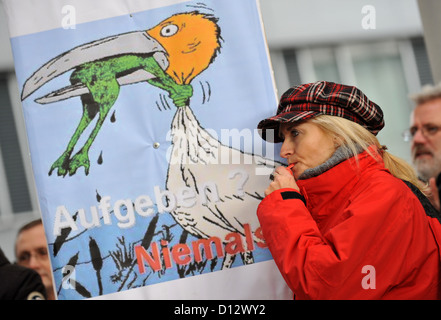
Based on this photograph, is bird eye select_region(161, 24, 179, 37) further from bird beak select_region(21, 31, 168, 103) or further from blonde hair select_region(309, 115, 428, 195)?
blonde hair select_region(309, 115, 428, 195)

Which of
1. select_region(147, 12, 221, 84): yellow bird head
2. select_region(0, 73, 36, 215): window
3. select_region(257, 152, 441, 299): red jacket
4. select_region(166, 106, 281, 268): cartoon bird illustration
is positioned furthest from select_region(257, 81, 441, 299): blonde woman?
select_region(0, 73, 36, 215): window

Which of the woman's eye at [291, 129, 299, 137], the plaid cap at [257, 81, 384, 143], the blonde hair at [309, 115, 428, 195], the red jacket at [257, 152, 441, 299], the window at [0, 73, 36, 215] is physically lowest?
the red jacket at [257, 152, 441, 299]

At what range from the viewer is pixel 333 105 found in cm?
193

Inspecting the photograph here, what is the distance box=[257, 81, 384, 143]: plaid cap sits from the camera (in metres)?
1.91

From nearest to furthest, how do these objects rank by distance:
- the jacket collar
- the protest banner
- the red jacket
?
1. the red jacket
2. the jacket collar
3. the protest banner

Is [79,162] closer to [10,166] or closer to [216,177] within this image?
[216,177]

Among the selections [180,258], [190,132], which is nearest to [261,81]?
[190,132]

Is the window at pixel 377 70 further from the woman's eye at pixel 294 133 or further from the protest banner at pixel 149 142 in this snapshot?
the woman's eye at pixel 294 133

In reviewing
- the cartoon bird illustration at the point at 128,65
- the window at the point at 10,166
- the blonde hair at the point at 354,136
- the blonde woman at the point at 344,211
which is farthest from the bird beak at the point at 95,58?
the window at the point at 10,166

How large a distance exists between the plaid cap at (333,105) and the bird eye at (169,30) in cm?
52

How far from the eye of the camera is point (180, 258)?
2154mm

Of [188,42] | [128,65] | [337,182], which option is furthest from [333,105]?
[128,65]

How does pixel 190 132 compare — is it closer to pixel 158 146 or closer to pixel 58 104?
pixel 158 146
